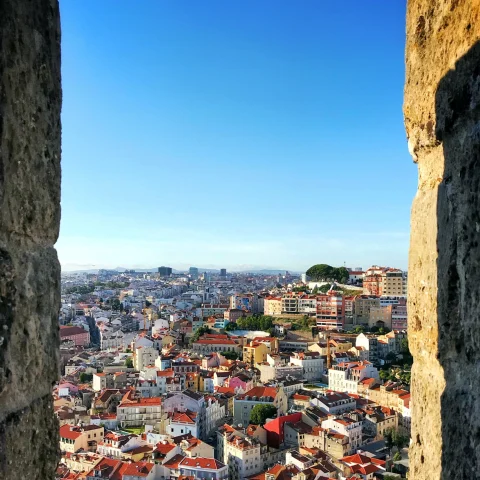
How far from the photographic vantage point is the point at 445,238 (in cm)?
121

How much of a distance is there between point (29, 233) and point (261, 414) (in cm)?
2806

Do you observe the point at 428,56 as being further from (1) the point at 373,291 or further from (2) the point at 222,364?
(1) the point at 373,291

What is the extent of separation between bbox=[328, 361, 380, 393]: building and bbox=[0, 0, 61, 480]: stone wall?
3474 centimetres

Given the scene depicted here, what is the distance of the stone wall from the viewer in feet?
3.28

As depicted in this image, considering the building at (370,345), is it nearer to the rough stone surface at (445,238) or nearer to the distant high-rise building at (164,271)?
the rough stone surface at (445,238)

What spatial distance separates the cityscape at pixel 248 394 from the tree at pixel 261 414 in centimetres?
5

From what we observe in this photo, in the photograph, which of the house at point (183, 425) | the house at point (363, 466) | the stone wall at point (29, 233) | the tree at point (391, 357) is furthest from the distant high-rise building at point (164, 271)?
the stone wall at point (29, 233)

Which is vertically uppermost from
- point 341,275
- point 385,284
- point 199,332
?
point 341,275

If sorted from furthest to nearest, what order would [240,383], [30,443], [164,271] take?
[164,271] → [240,383] → [30,443]

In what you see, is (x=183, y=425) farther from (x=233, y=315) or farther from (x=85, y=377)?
(x=233, y=315)

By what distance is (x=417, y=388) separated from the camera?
1355mm

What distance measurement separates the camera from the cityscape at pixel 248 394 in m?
22.0

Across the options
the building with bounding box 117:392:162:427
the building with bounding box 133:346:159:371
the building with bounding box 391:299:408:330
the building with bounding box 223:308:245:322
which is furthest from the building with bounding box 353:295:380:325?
the building with bounding box 117:392:162:427

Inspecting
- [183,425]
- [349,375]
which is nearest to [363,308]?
[349,375]
